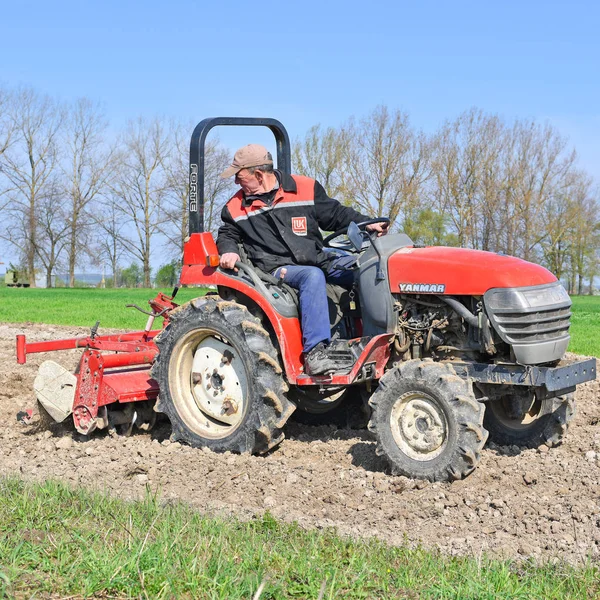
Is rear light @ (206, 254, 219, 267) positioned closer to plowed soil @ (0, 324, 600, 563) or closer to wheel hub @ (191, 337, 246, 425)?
wheel hub @ (191, 337, 246, 425)

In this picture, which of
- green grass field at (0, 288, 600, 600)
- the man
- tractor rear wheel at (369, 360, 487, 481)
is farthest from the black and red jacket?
green grass field at (0, 288, 600, 600)

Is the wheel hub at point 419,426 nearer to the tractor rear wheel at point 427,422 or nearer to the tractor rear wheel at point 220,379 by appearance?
the tractor rear wheel at point 427,422

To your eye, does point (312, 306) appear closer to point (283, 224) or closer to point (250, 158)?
point (283, 224)

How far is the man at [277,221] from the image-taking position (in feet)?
19.0

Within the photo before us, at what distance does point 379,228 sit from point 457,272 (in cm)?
77

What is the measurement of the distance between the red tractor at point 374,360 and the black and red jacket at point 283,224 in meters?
0.14

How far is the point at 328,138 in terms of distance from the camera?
4338 centimetres

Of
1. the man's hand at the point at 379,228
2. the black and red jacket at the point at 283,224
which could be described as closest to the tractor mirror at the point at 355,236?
the man's hand at the point at 379,228

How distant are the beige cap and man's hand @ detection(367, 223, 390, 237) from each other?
83 centimetres

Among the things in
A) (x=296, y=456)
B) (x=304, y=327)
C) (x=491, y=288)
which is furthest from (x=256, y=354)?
(x=491, y=288)

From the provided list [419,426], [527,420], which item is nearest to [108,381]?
[419,426]

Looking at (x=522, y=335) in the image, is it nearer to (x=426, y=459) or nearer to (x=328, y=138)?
(x=426, y=459)

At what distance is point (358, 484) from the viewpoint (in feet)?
16.1

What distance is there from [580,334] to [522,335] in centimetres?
1069
